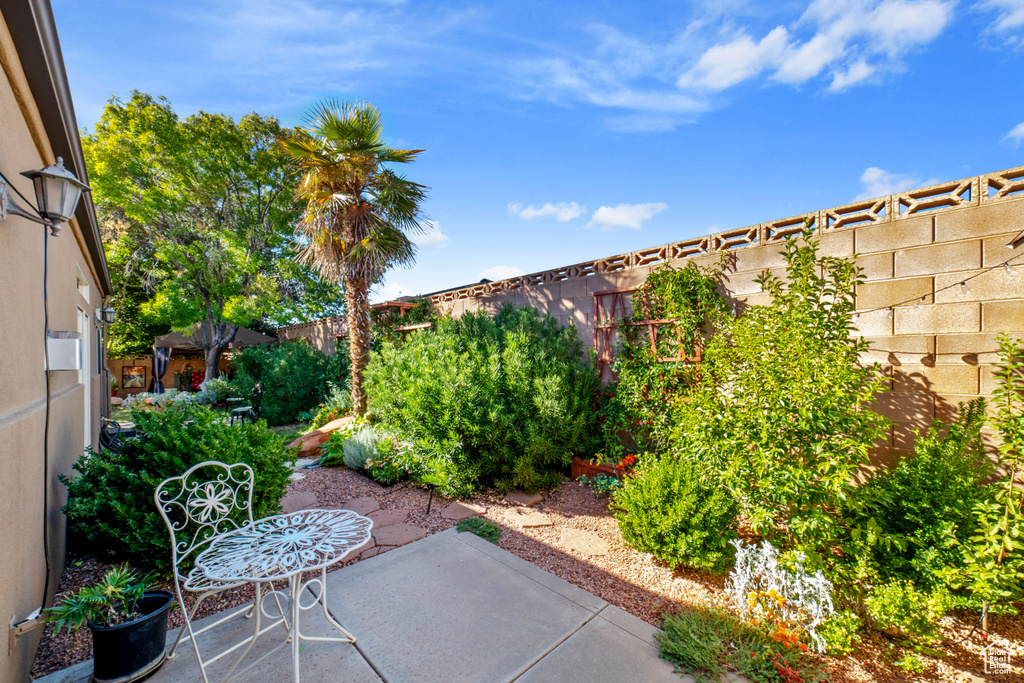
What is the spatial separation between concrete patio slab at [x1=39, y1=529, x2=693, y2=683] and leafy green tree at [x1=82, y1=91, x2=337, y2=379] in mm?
12056

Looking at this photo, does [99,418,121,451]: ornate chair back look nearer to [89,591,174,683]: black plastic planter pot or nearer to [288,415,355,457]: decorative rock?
[288,415,355,457]: decorative rock

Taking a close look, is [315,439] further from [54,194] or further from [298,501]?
[54,194]

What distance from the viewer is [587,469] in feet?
17.7

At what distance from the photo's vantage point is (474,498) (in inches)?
192

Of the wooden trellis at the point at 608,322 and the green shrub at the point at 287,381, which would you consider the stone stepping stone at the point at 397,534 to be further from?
the green shrub at the point at 287,381

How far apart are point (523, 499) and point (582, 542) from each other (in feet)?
3.60

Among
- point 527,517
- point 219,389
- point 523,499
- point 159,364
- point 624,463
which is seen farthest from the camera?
point 159,364

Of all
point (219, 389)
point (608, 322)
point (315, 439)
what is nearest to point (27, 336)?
point (315, 439)

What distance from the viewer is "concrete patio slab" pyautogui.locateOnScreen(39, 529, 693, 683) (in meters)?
2.20

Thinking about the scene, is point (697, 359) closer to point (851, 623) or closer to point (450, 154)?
point (851, 623)

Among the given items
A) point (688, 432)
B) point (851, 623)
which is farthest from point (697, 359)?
point (851, 623)

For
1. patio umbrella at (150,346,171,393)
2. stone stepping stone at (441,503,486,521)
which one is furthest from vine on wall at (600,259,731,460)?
patio umbrella at (150,346,171,393)

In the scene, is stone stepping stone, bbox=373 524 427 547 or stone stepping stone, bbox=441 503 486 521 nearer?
stone stepping stone, bbox=373 524 427 547

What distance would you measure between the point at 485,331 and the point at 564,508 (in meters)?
2.66
